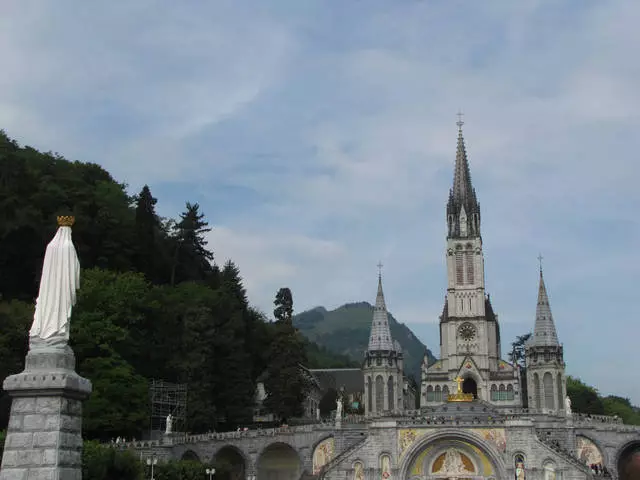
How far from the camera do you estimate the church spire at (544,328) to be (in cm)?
6831

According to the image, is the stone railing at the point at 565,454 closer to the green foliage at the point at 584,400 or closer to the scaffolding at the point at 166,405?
the scaffolding at the point at 166,405

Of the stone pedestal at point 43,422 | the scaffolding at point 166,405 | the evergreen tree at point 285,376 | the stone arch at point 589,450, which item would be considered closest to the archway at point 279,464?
the evergreen tree at point 285,376

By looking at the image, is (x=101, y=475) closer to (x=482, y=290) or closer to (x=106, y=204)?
(x=106, y=204)

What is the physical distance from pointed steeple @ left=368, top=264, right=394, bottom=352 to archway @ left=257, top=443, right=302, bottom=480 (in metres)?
21.2

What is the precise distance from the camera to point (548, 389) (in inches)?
2633

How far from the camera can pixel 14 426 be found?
512 inches

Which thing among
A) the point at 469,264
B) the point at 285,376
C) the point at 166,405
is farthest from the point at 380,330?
the point at 166,405

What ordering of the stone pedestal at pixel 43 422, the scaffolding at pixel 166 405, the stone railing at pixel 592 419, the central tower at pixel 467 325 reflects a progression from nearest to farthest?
the stone pedestal at pixel 43 422 < the scaffolding at pixel 166 405 < the stone railing at pixel 592 419 < the central tower at pixel 467 325

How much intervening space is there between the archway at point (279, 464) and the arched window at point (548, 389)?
78.8ft

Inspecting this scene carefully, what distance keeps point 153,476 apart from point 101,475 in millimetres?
10875

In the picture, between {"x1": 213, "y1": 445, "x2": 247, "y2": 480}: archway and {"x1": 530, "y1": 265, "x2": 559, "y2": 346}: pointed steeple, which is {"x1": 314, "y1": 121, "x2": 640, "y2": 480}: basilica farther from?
{"x1": 213, "y1": 445, "x2": 247, "y2": 480}: archway

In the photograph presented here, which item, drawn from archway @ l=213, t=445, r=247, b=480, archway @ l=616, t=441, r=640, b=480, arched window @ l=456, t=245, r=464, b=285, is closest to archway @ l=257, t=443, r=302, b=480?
archway @ l=213, t=445, r=247, b=480

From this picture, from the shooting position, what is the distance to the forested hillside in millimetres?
44438

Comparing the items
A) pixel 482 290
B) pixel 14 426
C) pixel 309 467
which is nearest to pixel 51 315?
pixel 14 426
